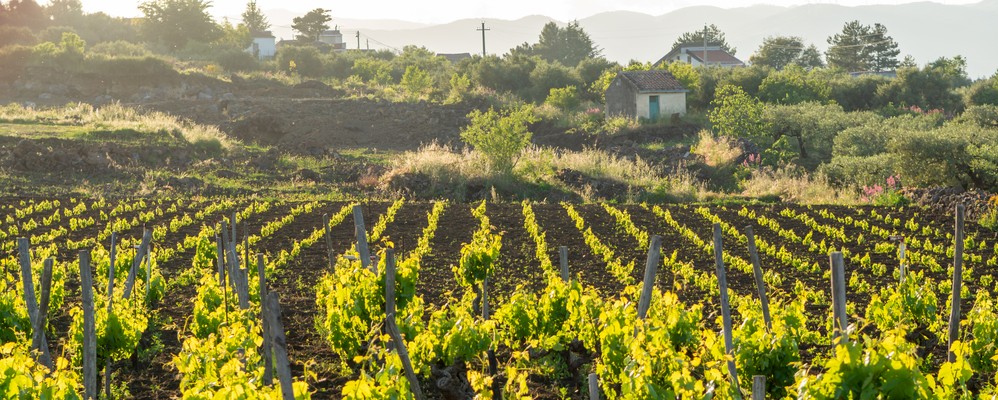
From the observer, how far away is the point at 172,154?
96.3 ft

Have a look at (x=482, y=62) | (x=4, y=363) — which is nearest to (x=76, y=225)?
(x=4, y=363)

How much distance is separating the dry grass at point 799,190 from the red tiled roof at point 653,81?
15.7 meters

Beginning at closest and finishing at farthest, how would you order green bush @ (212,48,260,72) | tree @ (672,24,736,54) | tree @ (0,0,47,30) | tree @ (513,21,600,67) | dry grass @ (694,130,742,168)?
dry grass @ (694,130,742,168), green bush @ (212,48,260,72), tree @ (0,0,47,30), tree @ (672,24,736,54), tree @ (513,21,600,67)

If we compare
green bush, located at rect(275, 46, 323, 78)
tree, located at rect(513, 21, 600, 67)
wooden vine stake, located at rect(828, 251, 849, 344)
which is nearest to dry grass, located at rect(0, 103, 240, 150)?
green bush, located at rect(275, 46, 323, 78)

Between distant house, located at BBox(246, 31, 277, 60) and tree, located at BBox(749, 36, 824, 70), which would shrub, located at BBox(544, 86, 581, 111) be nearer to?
distant house, located at BBox(246, 31, 277, 60)

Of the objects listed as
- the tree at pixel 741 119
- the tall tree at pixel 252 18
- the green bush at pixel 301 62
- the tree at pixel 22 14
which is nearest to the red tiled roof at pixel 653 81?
the tree at pixel 741 119

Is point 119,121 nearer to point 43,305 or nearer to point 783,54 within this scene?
point 43,305

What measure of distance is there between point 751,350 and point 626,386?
1.66 metres

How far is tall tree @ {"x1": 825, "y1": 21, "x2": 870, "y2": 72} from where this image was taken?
288ft

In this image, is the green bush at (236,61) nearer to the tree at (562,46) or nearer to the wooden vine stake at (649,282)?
the tree at (562,46)

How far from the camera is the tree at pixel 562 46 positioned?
309 ft

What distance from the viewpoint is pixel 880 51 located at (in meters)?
88.7

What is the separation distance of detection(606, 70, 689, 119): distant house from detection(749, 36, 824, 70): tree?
145ft

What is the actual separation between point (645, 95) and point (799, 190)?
58.2 feet
